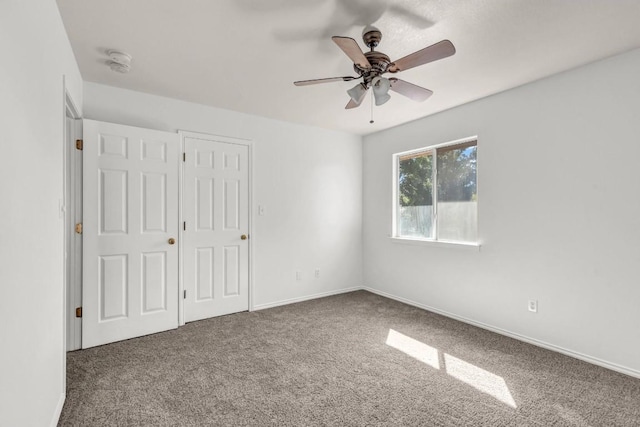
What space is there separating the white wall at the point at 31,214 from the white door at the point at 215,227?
4.91 ft

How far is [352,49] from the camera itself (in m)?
1.87

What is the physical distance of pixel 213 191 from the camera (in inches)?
144

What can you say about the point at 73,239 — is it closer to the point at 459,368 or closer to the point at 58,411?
the point at 58,411

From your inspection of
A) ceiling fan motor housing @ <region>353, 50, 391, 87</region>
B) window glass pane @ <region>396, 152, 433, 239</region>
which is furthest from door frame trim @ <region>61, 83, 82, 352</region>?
window glass pane @ <region>396, 152, 433, 239</region>

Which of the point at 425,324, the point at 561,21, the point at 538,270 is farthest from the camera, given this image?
the point at 425,324

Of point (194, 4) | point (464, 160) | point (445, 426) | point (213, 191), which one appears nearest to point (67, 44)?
point (194, 4)

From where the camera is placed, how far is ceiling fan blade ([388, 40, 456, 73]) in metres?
1.79

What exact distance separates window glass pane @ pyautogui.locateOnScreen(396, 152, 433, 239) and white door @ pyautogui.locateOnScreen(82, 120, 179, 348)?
115 inches

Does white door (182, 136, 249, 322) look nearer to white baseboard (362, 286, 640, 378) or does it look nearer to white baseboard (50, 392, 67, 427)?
white baseboard (50, 392, 67, 427)

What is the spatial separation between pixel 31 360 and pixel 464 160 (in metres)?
3.91

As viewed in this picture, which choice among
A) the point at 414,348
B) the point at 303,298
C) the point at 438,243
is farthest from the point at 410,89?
the point at 303,298

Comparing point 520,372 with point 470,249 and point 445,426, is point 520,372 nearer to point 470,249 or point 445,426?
point 445,426

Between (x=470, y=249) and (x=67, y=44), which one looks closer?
(x=67, y=44)

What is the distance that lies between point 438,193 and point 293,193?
1.88 metres
